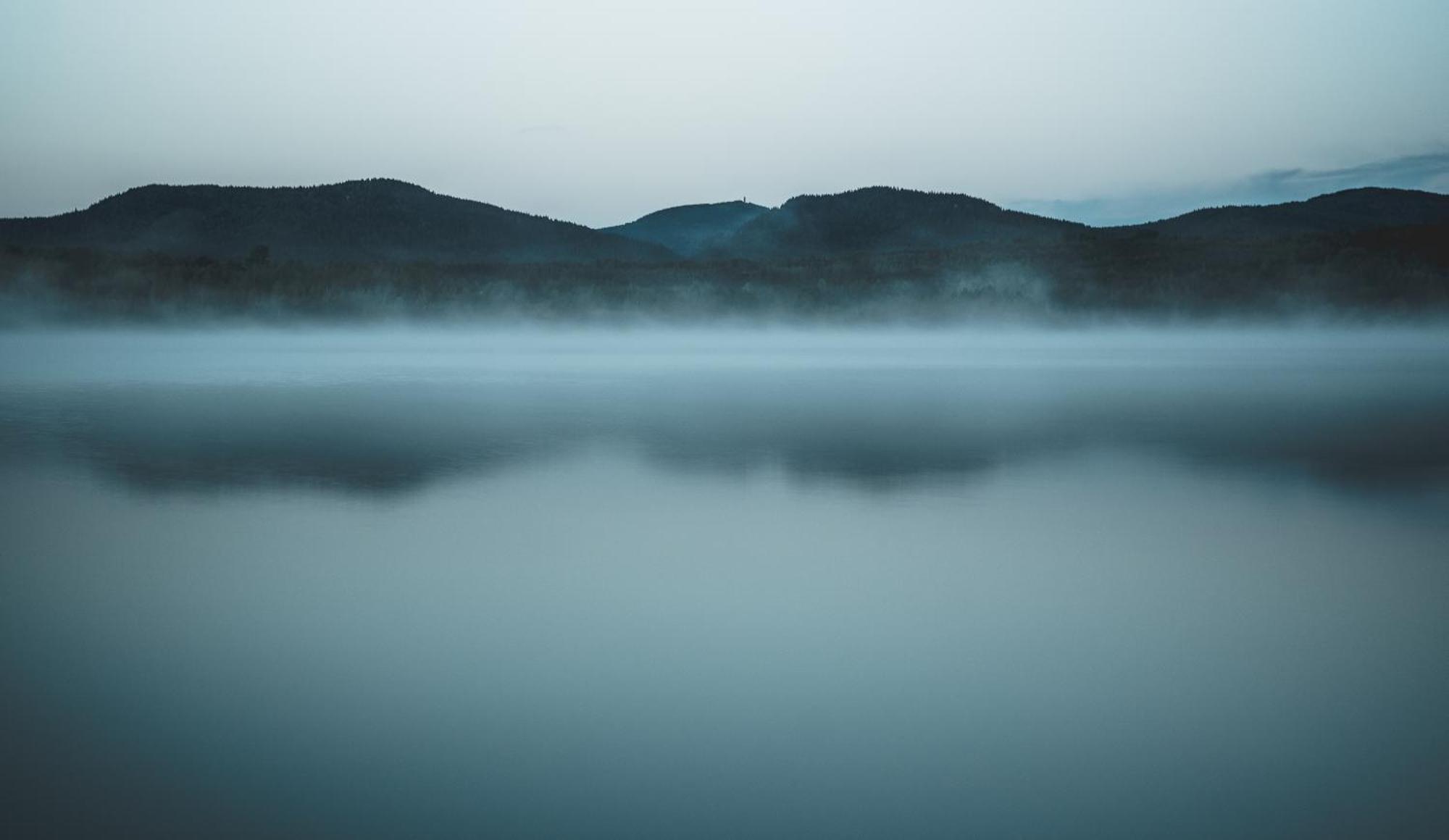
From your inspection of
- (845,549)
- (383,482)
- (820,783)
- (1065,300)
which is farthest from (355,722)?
(1065,300)

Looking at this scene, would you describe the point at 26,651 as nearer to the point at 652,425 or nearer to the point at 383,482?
the point at 383,482

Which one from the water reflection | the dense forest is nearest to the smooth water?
the water reflection

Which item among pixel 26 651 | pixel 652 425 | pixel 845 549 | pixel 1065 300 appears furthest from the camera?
pixel 1065 300

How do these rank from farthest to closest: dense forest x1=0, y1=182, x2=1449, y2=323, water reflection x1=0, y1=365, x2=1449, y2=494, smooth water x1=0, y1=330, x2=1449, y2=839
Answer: dense forest x1=0, y1=182, x2=1449, y2=323 → water reflection x1=0, y1=365, x2=1449, y2=494 → smooth water x1=0, y1=330, x2=1449, y2=839

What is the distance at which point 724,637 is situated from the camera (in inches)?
196

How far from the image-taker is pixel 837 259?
8694 cm

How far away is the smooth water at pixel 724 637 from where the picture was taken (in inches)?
133

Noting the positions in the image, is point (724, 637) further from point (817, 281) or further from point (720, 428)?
point (817, 281)

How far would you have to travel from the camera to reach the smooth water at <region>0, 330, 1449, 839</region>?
3.38 m

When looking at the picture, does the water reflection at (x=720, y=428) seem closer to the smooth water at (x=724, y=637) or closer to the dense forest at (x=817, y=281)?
the smooth water at (x=724, y=637)

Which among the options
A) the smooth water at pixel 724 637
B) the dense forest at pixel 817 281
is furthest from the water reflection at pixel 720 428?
the dense forest at pixel 817 281

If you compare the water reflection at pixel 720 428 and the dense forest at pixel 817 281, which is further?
the dense forest at pixel 817 281

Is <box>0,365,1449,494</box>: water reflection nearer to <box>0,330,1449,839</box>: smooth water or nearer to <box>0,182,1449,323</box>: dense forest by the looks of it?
<box>0,330,1449,839</box>: smooth water

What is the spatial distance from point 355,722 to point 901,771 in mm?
1956
